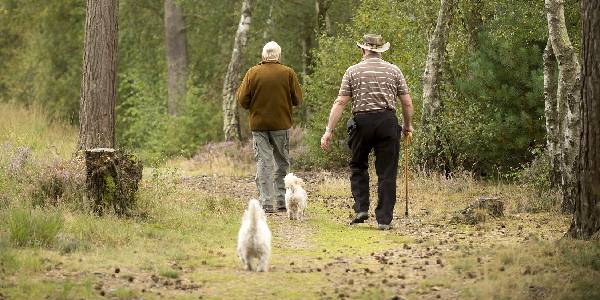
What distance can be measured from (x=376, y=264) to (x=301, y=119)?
22134mm

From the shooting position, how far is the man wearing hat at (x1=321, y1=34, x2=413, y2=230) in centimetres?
1259

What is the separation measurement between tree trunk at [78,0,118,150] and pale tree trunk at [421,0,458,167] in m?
6.02

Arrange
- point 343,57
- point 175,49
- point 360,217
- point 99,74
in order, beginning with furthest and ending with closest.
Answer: point 175,49
point 343,57
point 99,74
point 360,217

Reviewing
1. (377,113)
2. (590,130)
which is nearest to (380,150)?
(377,113)

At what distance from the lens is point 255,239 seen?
375 inches

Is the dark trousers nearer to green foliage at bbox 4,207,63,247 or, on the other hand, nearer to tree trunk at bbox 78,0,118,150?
green foliage at bbox 4,207,63,247

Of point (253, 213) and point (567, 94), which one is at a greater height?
point (567, 94)

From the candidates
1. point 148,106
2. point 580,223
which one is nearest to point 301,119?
point 148,106

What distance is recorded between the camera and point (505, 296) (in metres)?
8.38

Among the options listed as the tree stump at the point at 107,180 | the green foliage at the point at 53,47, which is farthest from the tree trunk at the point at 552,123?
the green foliage at the point at 53,47

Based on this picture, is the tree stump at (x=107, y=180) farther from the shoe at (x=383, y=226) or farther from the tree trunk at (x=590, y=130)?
the tree trunk at (x=590, y=130)

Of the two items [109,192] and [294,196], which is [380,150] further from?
[109,192]

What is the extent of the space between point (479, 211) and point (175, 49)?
22.4m

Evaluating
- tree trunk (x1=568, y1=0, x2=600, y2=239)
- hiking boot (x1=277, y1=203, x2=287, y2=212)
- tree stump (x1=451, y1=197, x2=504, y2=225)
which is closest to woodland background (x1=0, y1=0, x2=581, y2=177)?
hiking boot (x1=277, y1=203, x2=287, y2=212)
